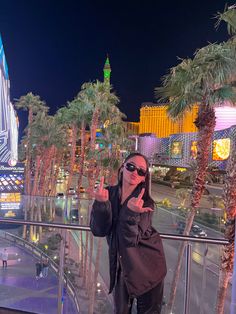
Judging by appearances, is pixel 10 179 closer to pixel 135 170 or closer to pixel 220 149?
pixel 220 149

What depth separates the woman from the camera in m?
1.71

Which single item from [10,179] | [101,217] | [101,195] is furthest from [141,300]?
[10,179]

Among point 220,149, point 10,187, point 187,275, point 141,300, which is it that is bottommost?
point 10,187

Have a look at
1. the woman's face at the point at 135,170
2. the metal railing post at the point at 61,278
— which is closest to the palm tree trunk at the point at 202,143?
the metal railing post at the point at 61,278

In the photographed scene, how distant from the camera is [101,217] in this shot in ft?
5.76

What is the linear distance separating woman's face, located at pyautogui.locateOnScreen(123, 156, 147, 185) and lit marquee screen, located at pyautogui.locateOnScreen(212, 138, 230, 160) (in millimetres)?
27688

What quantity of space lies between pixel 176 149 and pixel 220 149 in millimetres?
14610

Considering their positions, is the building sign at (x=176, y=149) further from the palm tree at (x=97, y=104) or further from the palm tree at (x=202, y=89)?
the palm tree at (x=202, y=89)

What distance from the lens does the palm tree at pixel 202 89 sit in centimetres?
650

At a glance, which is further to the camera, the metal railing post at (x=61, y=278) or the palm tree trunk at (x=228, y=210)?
the palm tree trunk at (x=228, y=210)

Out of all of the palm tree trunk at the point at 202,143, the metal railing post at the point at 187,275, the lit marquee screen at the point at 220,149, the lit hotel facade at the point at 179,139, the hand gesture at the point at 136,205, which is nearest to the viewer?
the hand gesture at the point at 136,205

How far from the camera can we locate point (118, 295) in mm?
1877

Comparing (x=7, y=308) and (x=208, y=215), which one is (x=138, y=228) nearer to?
(x=7, y=308)

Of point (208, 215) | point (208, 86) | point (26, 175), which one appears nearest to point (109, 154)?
point (208, 215)
